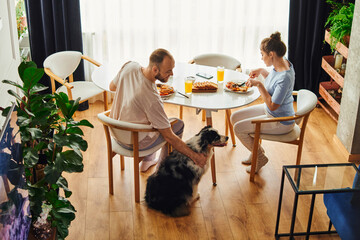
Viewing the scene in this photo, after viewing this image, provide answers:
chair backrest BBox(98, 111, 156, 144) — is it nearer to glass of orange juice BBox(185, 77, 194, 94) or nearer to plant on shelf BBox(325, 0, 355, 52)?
glass of orange juice BBox(185, 77, 194, 94)

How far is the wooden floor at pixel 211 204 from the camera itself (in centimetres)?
330

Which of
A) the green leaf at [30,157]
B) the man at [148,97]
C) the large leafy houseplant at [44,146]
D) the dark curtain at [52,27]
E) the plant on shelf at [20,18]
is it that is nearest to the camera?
the green leaf at [30,157]

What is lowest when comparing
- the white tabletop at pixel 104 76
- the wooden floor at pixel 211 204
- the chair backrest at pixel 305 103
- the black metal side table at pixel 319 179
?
the wooden floor at pixel 211 204

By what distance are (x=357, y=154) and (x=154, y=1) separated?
8.44 feet

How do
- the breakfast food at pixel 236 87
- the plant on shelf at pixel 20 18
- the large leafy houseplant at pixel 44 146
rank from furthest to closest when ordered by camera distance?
the plant on shelf at pixel 20 18 → the breakfast food at pixel 236 87 → the large leafy houseplant at pixel 44 146

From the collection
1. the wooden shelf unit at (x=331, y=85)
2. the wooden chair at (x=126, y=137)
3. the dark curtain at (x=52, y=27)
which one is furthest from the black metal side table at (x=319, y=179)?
the dark curtain at (x=52, y=27)

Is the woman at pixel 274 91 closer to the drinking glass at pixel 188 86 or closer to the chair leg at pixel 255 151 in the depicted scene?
the chair leg at pixel 255 151

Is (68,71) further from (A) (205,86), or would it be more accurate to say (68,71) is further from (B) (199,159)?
(B) (199,159)

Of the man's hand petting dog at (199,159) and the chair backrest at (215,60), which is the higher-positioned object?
the chair backrest at (215,60)

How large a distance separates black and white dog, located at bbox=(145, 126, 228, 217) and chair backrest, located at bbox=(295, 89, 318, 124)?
2.09ft

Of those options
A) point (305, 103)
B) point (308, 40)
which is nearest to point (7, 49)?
point (305, 103)

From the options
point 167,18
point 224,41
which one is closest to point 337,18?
point 224,41

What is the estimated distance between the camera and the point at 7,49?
3.24 meters

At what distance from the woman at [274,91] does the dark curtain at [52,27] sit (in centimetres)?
204
